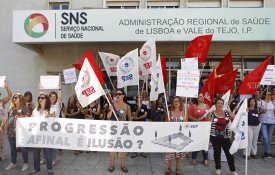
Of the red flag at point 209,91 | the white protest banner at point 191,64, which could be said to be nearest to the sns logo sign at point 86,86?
the white protest banner at point 191,64

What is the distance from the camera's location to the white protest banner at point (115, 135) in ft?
23.6

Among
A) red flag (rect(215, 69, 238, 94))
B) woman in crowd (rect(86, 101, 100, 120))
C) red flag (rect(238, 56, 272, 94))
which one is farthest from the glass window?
red flag (rect(238, 56, 272, 94))

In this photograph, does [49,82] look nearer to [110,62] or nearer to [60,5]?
[110,62]

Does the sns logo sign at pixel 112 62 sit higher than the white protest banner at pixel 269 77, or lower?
higher

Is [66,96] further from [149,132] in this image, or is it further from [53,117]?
[149,132]

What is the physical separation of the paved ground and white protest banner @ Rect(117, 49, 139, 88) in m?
2.12

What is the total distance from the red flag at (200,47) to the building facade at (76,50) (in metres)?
3.31

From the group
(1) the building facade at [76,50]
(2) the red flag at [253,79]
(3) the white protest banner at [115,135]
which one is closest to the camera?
(3) the white protest banner at [115,135]

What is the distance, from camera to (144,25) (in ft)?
36.7

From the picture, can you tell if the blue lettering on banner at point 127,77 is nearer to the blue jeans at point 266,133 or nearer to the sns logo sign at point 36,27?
the sns logo sign at point 36,27

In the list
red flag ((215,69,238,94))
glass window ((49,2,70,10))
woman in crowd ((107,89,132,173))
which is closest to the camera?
woman in crowd ((107,89,132,173))

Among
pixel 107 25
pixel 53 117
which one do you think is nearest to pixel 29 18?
pixel 107 25

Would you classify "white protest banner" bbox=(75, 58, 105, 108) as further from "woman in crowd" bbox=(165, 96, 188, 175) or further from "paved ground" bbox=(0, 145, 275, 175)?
"paved ground" bbox=(0, 145, 275, 175)

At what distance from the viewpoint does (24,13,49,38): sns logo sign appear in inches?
444
